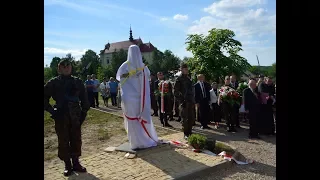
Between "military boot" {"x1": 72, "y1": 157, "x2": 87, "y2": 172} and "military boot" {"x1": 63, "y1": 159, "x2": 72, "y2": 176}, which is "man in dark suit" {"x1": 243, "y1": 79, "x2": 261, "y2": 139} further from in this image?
"military boot" {"x1": 63, "y1": 159, "x2": 72, "y2": 176}

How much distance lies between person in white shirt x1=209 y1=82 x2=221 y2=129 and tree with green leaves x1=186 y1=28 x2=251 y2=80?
20.7 ft

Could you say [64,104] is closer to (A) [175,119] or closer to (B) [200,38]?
(A) [175,119]

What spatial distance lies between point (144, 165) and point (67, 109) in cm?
200

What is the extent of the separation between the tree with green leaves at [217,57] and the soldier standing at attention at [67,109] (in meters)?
12.9

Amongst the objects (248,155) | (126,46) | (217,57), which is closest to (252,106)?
(248,155)

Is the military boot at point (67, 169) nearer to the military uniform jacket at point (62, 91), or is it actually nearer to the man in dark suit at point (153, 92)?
the military uniform jacket at point (62, 91)

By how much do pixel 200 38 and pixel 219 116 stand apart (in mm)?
8271

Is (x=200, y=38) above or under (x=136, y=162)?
above

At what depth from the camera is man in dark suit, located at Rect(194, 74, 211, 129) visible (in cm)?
1077

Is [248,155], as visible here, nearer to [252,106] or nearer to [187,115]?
[187,115]

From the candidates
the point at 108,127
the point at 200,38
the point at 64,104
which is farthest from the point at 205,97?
the point at 200,38

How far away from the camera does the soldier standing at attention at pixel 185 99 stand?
850 cm

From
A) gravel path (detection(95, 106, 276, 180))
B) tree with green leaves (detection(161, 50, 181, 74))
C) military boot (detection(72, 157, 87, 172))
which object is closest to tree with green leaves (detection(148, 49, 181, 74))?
tree with green leaves (detection(161, 50, 181, 74))
